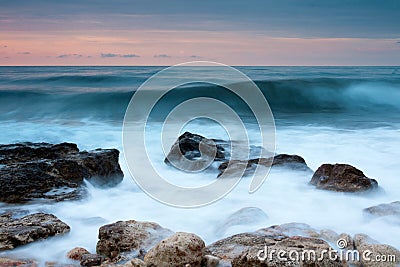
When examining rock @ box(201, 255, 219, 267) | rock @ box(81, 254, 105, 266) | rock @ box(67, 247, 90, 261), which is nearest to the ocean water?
rock @ box(67, 247, 90, 261)

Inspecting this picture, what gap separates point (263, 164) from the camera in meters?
5.99

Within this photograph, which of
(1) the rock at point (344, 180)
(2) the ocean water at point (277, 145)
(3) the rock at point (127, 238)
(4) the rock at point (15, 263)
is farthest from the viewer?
(1) the rock at point (344, 180)

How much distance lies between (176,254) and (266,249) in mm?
573

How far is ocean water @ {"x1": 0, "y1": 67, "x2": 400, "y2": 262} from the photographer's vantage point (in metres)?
4.13

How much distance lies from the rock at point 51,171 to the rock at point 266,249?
2.22m

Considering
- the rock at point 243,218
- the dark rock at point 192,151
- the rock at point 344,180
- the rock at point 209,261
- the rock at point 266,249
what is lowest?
the rock at point 209,261

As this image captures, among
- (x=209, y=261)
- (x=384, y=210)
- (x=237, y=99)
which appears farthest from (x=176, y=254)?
(x=237, y=99)

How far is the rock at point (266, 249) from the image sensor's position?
2.48 metres

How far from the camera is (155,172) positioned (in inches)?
258

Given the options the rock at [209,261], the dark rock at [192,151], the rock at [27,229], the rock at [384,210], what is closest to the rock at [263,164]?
the dark rock at [192,151]

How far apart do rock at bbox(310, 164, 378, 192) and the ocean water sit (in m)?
0.10

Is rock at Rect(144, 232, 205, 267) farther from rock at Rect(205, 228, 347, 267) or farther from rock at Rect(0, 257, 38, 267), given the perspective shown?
rock at Rect(0, 257, 38, 267)

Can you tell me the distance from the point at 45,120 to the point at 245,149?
826cm

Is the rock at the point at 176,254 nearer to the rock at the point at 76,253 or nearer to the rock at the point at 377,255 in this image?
the rock at the point at 76,253
